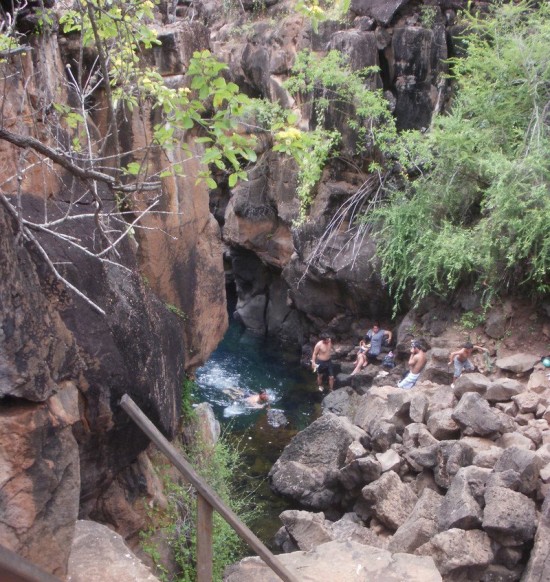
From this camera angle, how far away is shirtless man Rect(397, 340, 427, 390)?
10.9 meters

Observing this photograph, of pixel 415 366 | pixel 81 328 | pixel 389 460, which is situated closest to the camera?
pixel 81 328

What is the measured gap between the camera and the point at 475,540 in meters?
6.73

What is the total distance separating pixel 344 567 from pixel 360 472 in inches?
128

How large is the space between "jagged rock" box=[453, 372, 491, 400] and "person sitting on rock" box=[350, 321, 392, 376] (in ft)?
11.8

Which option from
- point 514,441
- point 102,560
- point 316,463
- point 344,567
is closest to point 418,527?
point 514,441

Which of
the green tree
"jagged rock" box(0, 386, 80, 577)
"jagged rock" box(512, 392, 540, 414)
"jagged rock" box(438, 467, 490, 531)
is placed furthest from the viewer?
"jagged rock" box(512, 392, 540, 414)

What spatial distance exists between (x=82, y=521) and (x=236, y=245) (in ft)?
42.8

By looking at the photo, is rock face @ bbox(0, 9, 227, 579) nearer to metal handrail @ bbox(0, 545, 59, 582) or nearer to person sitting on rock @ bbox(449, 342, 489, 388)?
metal handrail @ bbox(0, 545, 59, 582)

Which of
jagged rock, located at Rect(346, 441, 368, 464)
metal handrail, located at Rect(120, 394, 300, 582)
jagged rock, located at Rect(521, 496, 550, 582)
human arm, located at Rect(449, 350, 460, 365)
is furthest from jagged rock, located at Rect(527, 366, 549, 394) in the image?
metal handrail, located at Rect(120, 394, 300, 582)

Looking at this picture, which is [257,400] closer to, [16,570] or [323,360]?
[323,360]

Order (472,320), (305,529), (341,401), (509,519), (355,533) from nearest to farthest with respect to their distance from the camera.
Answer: (509,519) → (305,529) → (355,533) → (472,320) → (341,401)

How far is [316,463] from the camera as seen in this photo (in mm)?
9234

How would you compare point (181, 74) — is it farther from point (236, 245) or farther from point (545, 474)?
point (236, 245)

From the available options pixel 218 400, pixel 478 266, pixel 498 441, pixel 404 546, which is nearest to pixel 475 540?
pixel 404 546
